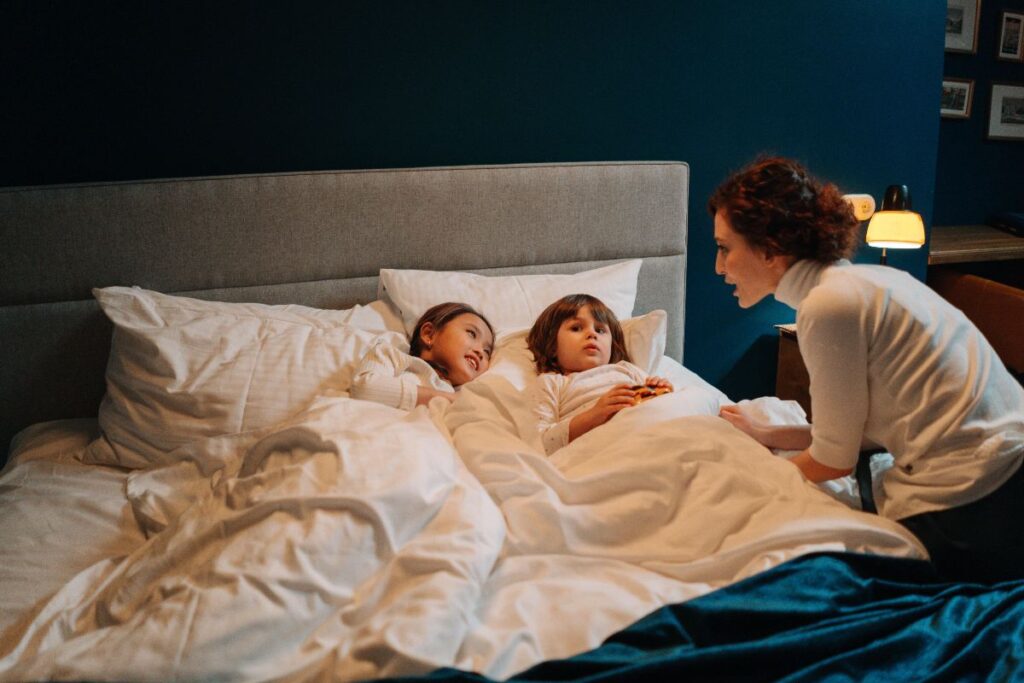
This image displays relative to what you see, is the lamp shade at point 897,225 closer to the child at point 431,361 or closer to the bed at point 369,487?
the bed at point 369,487

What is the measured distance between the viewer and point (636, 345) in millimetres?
2322

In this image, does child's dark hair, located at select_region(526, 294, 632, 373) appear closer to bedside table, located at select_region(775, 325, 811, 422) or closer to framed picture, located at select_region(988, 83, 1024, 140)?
bedside table, located at select_region(775, 325, 811, 422)

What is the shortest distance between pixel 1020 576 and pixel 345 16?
228cm

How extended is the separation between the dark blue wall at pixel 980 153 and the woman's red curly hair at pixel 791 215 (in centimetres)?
321

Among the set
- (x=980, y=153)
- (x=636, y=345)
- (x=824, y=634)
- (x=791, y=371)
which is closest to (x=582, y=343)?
(x=636, y=345)

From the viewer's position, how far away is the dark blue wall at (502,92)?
229 cm

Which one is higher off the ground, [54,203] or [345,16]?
[345,16]

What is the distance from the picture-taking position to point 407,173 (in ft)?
8.12

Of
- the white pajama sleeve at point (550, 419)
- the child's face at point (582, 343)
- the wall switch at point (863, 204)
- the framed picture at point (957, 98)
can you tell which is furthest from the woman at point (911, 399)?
the framed picture at point (957, 98)

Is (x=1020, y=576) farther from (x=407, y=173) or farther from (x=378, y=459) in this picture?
(x=407, y=173)

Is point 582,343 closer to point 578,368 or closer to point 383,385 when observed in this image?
point 578,368

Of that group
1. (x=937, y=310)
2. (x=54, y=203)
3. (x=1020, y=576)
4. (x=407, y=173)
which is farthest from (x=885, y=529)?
(x=54, y=203)

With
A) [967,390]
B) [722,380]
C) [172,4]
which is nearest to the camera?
[967,390]

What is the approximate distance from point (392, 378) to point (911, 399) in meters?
1.18
